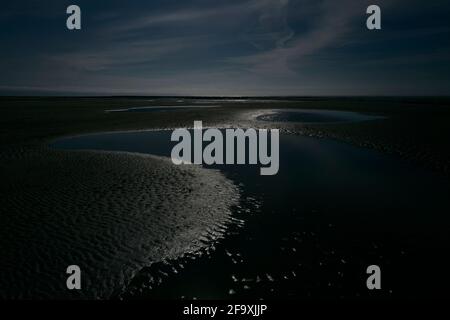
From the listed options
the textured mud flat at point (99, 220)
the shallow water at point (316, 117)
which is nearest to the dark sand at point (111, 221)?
the textured mud flat at point (99, 220)

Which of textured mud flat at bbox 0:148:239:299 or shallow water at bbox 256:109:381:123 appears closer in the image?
textured mud flat at bbox 0:148:239:299

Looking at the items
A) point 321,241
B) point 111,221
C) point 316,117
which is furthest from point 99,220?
point 316,117

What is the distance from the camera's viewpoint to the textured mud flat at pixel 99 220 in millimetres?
8461

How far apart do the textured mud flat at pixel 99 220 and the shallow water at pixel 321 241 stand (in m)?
0.89

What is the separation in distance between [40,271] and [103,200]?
555cm

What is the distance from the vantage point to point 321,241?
10242mm

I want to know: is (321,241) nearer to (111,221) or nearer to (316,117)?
(111,221)

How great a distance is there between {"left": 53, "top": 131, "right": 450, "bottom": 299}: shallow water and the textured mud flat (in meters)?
0.89

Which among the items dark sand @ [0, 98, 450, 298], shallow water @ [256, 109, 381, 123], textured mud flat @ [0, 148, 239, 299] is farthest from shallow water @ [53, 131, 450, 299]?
shallow water @ [256, 109, 381, 123]

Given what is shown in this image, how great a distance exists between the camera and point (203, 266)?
8.92 metres

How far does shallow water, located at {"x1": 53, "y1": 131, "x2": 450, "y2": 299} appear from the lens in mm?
7977

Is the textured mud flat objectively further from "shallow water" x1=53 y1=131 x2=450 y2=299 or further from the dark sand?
"shallow water" x1=53 y1=131 x2=450 y2=299

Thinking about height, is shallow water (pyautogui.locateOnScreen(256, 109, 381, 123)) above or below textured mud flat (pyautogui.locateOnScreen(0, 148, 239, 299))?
above

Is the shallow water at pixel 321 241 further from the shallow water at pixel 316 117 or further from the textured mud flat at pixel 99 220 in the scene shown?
the shallow water at pixel 316 117
